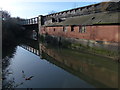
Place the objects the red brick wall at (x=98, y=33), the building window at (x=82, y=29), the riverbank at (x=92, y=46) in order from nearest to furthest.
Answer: the riverbank at (x=92, y=46)
the red brick wall at (x=98, y=33)
the building window at (x=82, y=29)

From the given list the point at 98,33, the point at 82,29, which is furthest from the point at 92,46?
the point at 82,29

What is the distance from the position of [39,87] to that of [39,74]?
2.05 meters

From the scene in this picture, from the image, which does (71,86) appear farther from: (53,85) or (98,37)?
(98,37)

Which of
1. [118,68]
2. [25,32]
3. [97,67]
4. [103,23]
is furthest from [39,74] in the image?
[25,32]

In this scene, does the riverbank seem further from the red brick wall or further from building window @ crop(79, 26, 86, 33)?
building window @ crop(79, 26, 86, 33)

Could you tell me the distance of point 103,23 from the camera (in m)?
14.0

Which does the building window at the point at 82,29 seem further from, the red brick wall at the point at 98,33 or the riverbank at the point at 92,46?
the riverbank at the point at 92,46

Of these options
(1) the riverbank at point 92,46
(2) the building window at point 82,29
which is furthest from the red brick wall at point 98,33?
(1) the riverbank at point 92,46

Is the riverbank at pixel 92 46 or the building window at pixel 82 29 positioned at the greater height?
the building window at pixel 82 29

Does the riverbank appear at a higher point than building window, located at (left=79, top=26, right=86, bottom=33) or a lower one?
lower

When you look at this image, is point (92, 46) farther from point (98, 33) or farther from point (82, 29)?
point (82, 29)

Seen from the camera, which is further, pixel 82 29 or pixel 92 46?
pixel 82 29

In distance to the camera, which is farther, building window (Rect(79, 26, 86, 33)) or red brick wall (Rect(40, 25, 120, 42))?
building window (Rect(79, 26, 86, 33))

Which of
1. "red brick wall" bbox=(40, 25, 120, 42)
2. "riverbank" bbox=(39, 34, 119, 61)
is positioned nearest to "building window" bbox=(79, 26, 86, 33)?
"red brick wall" bbox=(40, 25, 120, 42)
